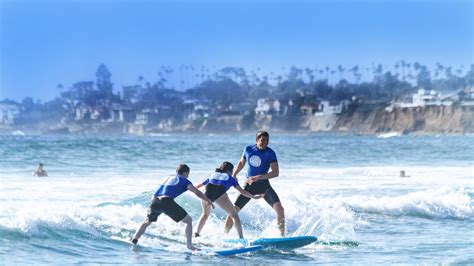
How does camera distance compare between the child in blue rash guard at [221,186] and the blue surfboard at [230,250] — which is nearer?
the blue surfboard at [230,250]

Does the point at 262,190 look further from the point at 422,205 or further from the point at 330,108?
the point at 330,108

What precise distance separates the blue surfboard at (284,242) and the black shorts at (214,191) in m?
0.87

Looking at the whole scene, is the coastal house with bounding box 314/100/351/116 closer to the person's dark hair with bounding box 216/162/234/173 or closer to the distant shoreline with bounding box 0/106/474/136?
the distant shoreline with bounding box 0/106/474/136

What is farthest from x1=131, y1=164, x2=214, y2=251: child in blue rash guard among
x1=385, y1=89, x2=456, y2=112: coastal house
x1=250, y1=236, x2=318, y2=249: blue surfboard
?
x1=385, y1=89, x2=456, y2=112: coastal house

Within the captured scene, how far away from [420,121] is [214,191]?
14573cm

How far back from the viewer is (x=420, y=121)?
155000 millimetres

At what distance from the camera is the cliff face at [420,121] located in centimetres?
15100

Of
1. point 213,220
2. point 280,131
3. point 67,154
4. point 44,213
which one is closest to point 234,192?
point 213,220

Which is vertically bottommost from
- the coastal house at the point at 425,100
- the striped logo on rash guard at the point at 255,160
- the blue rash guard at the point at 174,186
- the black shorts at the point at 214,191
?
the coastal house at the point at 425,100

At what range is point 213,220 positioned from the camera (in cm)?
1647

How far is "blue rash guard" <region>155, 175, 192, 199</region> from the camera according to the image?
1245 centimetres

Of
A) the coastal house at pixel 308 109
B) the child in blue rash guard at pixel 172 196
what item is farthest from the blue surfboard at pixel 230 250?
the coastal house at pixel 308 109

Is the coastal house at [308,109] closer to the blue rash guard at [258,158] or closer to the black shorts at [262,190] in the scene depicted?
the black shorts at [262,190]

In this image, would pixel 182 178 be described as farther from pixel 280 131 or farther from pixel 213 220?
pixel 280 131
